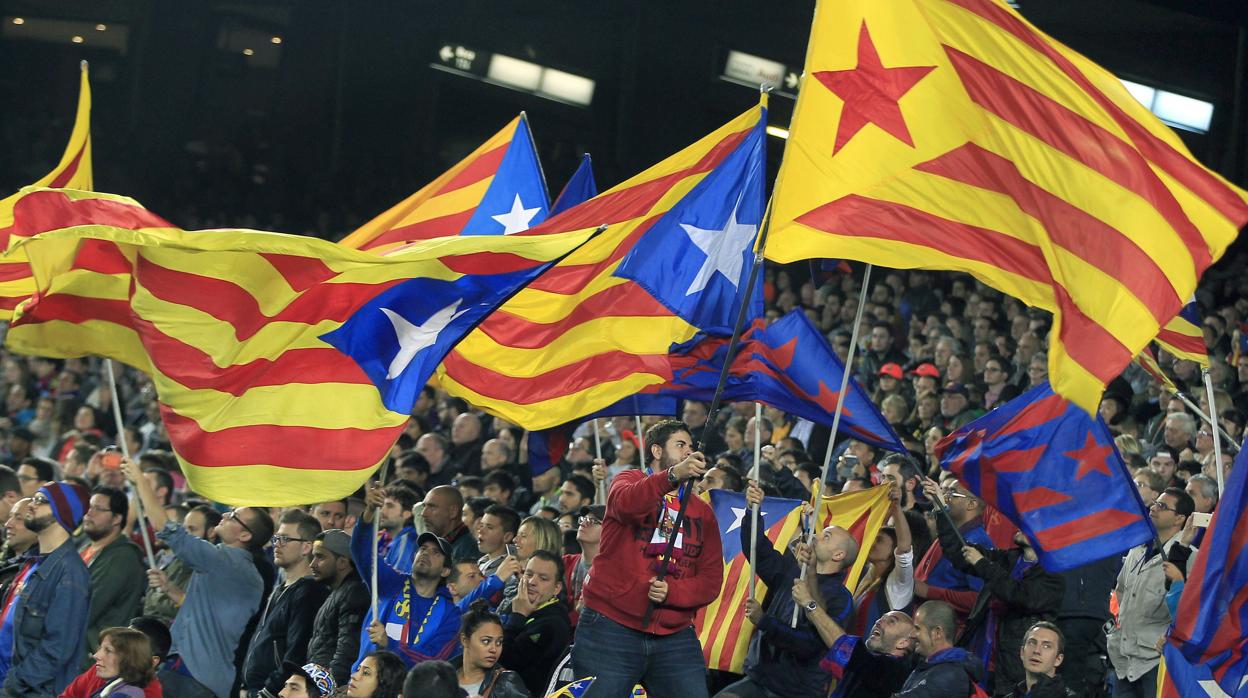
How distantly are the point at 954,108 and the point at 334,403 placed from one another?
9.72ft

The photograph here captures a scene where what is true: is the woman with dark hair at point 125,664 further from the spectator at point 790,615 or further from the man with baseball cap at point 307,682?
the spectator at point 790,615

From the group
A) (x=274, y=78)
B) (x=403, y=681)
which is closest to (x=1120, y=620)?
(x=403, y=681)

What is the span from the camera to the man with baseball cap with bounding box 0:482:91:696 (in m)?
8.80

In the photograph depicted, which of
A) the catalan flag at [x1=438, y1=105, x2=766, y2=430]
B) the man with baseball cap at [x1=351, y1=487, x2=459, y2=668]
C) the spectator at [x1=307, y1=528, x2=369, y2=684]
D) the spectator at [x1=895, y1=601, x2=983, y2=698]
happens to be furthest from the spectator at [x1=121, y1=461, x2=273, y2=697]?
the spectator at [x1=895, y1=601, x2=983, y2=698]

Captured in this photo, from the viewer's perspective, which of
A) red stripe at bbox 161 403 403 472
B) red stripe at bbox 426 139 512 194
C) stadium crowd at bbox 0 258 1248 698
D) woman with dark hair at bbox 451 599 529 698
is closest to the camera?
red stripe at bbox 161 403 403 472

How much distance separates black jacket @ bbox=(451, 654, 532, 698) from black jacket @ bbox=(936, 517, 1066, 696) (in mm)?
2442

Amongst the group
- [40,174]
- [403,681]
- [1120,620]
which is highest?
[1120,620]

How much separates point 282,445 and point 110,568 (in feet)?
9.93

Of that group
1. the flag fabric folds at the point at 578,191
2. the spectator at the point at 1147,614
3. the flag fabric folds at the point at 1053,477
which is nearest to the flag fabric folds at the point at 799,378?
the flag fabric folds at the point at 1053,477

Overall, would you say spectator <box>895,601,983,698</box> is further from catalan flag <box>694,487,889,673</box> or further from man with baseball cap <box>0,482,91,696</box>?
man with baseball cap <box>0,482,91,696</box>

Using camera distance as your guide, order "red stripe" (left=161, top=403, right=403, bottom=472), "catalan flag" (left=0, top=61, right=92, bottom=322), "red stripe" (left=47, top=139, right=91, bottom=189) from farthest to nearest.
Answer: "red stripe" (left=47, top=139, right=91, bottom=189), "catalan flag" (left=0, top=61, right=92, bottom=322), "red stripe" (left=161, top=403, right=403, bottom=472)

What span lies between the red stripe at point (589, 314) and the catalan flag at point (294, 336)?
4.24ft

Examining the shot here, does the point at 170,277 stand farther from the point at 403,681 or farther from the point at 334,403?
the point at 403,681

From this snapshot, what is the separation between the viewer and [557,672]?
7641mm
